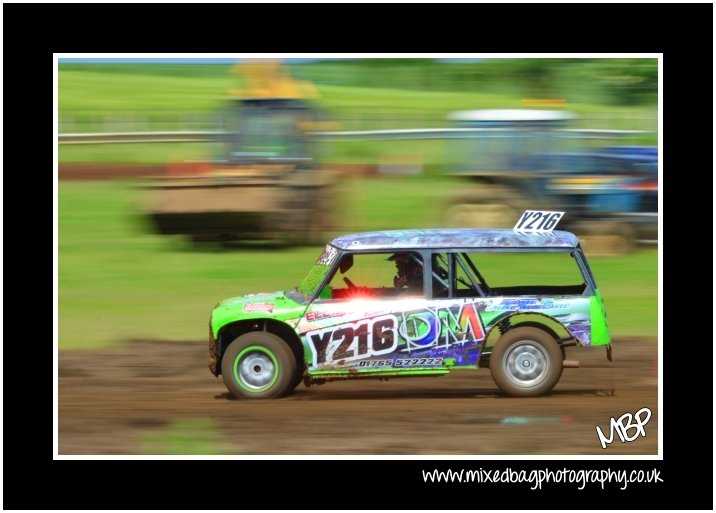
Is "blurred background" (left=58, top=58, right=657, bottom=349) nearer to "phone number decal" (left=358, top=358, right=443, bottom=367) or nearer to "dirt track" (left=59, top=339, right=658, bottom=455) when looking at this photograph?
"dirt track" (left=59, top=339, right=658, bottom=455)

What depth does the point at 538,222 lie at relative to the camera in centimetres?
1052

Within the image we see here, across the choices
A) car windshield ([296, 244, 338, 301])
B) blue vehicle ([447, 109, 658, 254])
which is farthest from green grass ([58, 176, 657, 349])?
car windshield ([296, 244, 338, 301])

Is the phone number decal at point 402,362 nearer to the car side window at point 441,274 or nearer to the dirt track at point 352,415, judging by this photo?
the dirt track at point 352,415

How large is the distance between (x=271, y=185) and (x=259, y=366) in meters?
7.66

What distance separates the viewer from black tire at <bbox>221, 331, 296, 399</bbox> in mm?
9883

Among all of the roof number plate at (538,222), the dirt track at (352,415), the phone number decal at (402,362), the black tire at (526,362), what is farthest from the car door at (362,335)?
the roof number plate at (538,222)

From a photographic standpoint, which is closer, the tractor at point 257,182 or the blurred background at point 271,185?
Answer: the blurred background at point 271,185

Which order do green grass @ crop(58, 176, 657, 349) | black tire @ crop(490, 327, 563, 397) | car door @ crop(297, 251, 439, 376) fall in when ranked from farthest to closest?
green grass @ crop(58, 176, 657, 349) → black tire @ crop(490, 327, 563, 397) → car door @ crop(297, 251, 439, 376)

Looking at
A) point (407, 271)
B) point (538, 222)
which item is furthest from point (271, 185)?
point (538, 222)

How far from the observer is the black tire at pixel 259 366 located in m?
9.88

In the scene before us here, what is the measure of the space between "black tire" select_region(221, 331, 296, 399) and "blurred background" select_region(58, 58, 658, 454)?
0.25 m

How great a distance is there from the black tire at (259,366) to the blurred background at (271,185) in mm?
254

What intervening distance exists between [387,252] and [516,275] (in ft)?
21.7

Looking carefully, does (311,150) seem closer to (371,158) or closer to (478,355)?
(371,158)
